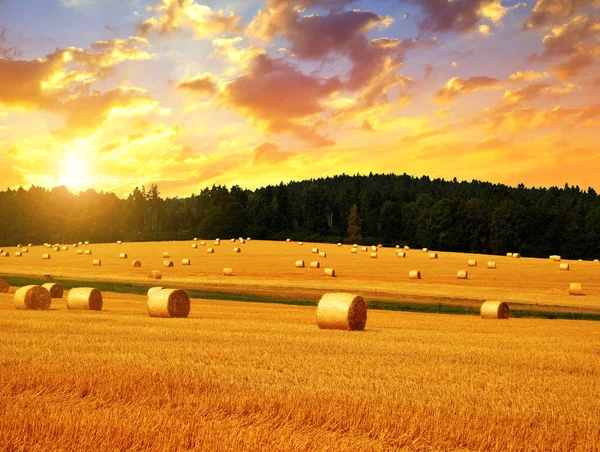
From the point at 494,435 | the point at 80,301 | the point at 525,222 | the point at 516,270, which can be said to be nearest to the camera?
the point at 494,435

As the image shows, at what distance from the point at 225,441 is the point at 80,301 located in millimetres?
22538

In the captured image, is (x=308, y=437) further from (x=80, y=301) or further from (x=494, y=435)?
(x=80, y=301)

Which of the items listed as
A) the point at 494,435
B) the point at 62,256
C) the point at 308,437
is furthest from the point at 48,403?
the point at 62,256

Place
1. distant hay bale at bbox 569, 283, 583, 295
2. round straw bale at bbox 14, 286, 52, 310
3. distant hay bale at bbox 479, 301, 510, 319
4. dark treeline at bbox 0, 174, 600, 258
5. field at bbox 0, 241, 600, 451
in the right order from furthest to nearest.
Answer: dark treeline at bbox 0, 174, 600, 258 < distant hay bale at bbox 569, 283, 583, 295 < distant hay bale at bbox 479, 301, 510, 319 < round straw bale at bbox 14, 286, 52, 310 < field at bbox 0, 241, 600, 451

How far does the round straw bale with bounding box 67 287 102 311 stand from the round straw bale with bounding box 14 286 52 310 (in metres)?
1.05

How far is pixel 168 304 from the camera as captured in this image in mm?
26891

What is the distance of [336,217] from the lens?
616 feet

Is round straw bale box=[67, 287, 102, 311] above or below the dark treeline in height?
below

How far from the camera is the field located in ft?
28.5

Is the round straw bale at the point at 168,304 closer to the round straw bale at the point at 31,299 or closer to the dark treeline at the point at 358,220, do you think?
the round straw bale at the point at 31,299

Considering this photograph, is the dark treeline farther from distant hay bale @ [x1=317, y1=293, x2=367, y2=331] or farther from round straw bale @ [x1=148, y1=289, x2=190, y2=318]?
distant hay bale @ [x1=317, y1=293, x2=367, y2=331]

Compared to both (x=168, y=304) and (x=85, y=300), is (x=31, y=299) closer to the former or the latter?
(x=85, y=300)

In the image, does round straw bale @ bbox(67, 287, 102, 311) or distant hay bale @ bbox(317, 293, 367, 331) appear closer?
distant hay bale @ bbox(317, 293, 367, 331)

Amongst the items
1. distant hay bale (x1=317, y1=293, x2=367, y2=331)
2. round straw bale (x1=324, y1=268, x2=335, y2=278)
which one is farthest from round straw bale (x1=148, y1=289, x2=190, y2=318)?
round straw bale (x1=324, y1=268, x2=335, y2=278)
